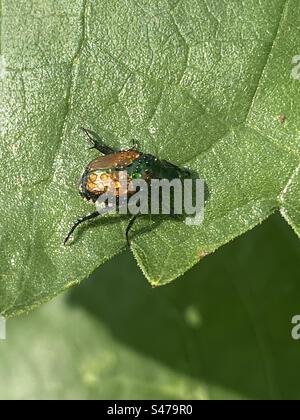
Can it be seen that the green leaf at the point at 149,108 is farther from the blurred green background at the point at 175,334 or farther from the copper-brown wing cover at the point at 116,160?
the blurred green background at the point at 175,334

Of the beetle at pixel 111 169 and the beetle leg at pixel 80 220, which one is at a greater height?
the beetle at pixel 111 169

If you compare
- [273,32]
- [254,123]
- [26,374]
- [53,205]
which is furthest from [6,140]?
[26,374]

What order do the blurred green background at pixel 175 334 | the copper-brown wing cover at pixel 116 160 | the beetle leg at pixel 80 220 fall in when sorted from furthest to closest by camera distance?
1. the blurred green background at pixel 175 334
2. the copper-brown wing cover at pixel 116 160
3. the beetle leg at pixel 80 220

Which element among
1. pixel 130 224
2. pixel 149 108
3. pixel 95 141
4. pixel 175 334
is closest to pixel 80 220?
pixel 130 224

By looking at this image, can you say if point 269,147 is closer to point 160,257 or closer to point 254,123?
point 254,123

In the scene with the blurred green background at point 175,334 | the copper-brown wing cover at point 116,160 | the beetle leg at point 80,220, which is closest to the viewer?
the beetle leg at point 80,220

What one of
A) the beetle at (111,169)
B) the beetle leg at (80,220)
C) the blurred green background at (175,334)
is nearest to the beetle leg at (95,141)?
the beetle at (111,169)
